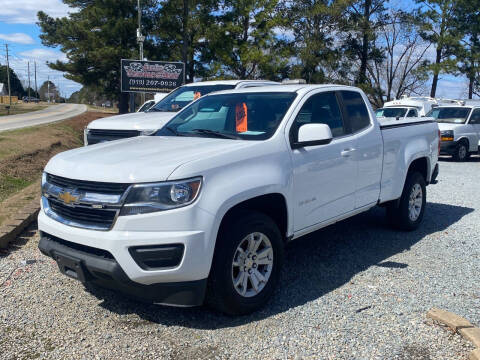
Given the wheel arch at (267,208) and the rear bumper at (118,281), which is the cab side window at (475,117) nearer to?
the wheel arch at (267,208)

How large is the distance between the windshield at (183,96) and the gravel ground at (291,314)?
4.39 meters

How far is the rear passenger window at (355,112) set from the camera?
517 centimetres

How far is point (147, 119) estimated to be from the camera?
8312 millimetres

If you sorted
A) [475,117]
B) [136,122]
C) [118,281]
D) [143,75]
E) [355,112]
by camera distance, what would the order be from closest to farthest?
[118,281], [355,112], [136,122], [475,117], [143,75]

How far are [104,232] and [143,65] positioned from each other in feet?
54.7

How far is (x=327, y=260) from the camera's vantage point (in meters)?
5.23

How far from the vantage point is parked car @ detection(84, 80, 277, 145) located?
A: 8102mm

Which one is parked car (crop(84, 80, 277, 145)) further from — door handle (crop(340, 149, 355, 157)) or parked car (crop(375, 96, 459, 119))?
parked car (crop(375, 96, 459, 119))

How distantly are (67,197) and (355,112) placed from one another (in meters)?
3.27

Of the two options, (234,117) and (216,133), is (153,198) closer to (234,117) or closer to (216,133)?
(216,133)

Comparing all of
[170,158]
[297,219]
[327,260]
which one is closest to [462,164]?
[327,260]

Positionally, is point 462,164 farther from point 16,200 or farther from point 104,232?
point 104,232

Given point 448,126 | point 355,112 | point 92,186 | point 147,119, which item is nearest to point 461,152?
point 448,126

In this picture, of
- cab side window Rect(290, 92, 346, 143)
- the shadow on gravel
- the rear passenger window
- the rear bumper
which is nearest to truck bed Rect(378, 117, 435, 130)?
the rear passenger window
